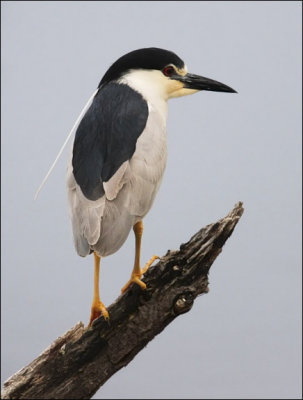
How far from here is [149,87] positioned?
3.50 m

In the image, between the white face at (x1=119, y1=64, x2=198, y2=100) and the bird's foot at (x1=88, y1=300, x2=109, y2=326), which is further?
the white face at (x1=119, y1=64, x2=198, y2=100)

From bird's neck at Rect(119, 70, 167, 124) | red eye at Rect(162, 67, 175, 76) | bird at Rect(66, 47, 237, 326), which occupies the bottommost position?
bird at Rect(66, 47, 237, 326)

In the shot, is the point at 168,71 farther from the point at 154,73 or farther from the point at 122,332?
the point at 122,332

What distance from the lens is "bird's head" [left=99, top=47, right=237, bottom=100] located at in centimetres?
351

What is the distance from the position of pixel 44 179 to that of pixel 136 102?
22.5 inches

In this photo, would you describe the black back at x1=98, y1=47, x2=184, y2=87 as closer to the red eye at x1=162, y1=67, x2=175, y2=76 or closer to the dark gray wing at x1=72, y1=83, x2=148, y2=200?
the red eye at x1=162, y1=67, x2=175, y2=76

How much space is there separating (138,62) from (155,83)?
0.45 ft

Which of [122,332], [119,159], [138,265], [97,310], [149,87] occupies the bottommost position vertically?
[122,332]

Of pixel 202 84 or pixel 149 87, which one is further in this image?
pixel 202 84

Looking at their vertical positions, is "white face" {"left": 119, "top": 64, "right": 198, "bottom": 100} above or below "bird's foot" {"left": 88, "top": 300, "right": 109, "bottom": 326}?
above

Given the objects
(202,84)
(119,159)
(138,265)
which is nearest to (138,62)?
(202,84)

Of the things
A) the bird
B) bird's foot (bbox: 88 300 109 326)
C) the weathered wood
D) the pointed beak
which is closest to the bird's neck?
the bird

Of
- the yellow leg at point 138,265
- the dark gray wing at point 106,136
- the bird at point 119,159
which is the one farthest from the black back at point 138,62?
the yellow leg at point 138,265

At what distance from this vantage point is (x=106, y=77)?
11.7ft
